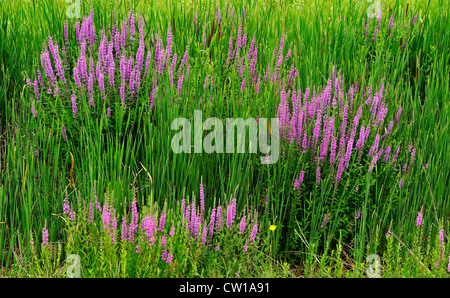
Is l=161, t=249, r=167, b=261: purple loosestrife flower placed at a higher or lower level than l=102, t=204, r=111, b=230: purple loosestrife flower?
lower

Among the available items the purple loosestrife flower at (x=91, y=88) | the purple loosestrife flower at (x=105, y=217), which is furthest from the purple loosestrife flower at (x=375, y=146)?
the purple loosestrife flower at (x=91, y=88)

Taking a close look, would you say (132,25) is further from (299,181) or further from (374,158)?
(374,158)

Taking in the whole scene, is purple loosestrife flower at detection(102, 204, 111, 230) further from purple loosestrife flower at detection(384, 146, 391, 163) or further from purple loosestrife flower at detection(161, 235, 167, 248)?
purple loosestrife flower at detection(384, 146, 391, 163)

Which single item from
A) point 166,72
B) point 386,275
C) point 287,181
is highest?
point 166,72

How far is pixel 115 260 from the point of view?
195cm

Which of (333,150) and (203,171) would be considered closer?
(333,150)

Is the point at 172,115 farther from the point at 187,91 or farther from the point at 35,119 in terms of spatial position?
the point at 35,119

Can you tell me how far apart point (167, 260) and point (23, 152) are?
1.29 meters

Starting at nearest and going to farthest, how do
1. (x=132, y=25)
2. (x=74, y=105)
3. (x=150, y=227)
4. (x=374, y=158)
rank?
1. (x=150, y=227)
2. (x=374, y=158)
3. (x=74, y=105)
4. (x=132, y=25)

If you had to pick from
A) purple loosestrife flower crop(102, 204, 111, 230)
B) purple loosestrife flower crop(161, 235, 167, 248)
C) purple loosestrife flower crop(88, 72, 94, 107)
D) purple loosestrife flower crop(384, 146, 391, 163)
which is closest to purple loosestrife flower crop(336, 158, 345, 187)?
purple loosestrife flower crop(384, 146, 391, 163)

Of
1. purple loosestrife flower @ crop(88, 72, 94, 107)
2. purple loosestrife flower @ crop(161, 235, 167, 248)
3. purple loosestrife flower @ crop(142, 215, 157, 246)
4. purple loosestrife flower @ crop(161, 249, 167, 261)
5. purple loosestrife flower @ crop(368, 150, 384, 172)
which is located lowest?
purple loosestrife flower @ crop(161, 249, 167, 261)

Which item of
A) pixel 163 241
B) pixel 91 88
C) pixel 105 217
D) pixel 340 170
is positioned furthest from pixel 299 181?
pixel 91 88
